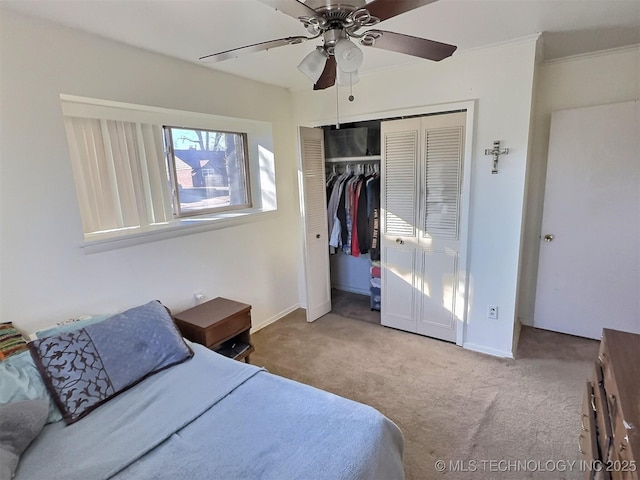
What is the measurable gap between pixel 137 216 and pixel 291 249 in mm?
→ 1636

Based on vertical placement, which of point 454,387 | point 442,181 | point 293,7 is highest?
point 293,7

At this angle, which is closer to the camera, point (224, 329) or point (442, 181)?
point (224, 329)

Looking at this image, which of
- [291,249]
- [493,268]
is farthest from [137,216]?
[493,268]

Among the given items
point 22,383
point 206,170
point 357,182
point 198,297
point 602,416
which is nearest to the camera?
point 602,416

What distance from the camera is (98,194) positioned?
231cm

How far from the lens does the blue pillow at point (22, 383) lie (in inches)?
54.8

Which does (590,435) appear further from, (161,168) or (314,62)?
(161,168)

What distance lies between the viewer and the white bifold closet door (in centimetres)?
278

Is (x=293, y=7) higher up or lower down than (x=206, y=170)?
higher up

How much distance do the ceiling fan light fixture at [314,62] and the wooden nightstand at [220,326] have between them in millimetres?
1734

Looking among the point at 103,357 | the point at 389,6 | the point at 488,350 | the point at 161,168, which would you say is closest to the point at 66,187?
the point at 161,168

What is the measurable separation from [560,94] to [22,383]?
4073 mm

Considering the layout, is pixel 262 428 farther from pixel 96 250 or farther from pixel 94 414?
pixel 96 250

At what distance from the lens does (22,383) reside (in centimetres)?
144
